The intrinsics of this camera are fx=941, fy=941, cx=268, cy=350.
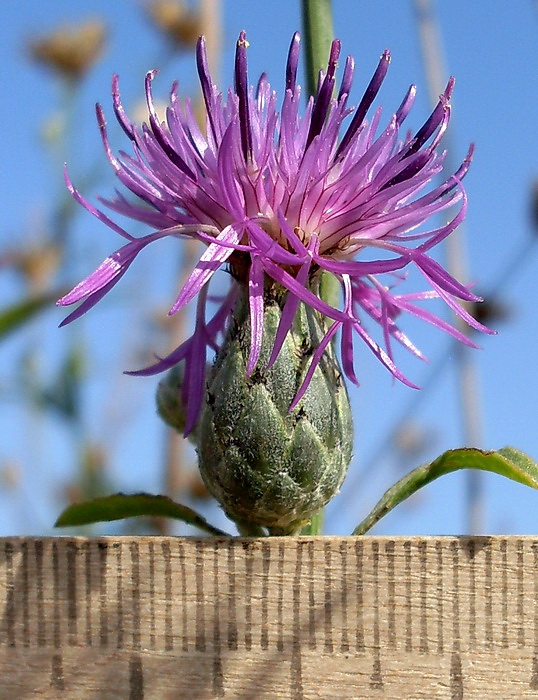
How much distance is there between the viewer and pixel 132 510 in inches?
50.1

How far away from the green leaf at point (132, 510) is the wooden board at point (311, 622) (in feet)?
0.36

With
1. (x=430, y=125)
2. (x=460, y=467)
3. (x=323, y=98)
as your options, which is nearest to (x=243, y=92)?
(x=323, y=98)

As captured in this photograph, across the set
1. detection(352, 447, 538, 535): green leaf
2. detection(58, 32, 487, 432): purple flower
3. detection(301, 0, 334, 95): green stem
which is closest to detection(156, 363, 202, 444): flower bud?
detection(58, 32, 487, 432): purple flower

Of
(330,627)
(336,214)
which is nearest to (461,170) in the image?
(336,214)

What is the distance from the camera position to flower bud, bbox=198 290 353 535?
3.76 ft

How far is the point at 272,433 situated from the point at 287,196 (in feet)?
0.99

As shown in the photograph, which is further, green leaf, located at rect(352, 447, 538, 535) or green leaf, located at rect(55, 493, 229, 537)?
green leaf, located at rect(55, 493, 229, 537)

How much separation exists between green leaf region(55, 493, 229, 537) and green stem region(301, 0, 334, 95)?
0.61 m

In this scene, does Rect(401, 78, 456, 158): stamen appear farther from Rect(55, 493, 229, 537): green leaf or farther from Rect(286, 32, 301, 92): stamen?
Rect(55, 493, 229, 537): green leaf

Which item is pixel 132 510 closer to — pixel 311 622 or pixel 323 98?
pixel 311 622

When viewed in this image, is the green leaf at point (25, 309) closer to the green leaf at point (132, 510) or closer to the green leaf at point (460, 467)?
the green leaf at point (132, 510)

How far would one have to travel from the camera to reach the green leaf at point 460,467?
112cm

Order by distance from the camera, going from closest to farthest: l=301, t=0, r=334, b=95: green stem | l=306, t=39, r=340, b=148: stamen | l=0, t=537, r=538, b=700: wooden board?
l=0, t=537, r=538, b=700: wooden board, l=306, t=39, r=340, b=148: stamen, l=301, t=0, r=334, b=95: green stem

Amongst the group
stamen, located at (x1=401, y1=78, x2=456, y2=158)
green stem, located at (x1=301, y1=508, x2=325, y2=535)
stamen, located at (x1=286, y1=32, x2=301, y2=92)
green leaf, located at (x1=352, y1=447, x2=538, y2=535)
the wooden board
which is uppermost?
stamen, located at (x1=286, y1=32, x2=301, y2=92)
